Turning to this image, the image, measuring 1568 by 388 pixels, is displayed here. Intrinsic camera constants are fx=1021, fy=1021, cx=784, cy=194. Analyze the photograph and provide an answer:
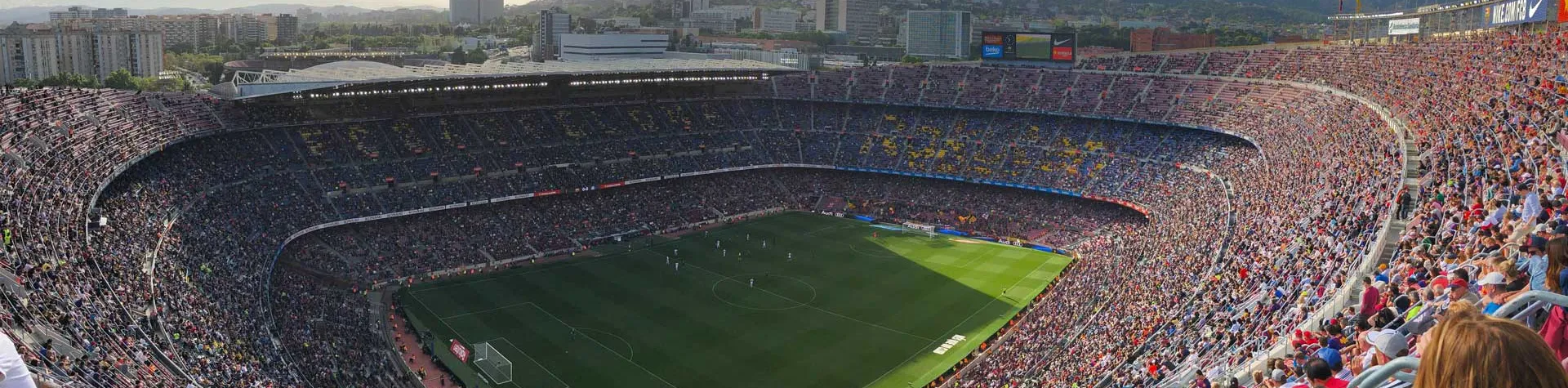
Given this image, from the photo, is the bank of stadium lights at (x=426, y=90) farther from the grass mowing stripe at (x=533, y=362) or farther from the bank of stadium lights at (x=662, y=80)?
the grass mowing stripe at (x=533, y=362)

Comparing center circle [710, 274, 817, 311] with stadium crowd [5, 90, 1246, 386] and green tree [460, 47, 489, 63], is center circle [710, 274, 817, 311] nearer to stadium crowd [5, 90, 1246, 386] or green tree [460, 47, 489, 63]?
stadium crowd [5, 90, 1246, 386]

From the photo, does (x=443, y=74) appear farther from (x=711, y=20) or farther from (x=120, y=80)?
(x=711, y=20)

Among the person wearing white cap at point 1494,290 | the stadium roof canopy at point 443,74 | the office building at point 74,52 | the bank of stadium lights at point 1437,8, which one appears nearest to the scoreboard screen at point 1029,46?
the stadium roof canopy at point 443,74

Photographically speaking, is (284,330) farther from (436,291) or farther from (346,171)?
(346,171)

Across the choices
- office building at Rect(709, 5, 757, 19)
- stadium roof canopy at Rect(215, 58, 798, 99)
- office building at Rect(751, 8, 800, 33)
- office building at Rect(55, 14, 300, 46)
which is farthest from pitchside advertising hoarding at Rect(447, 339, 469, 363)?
office building at Rect(709, 5, 757, 19)

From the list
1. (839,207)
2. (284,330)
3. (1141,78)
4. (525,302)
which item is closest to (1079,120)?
Answer: (1141,78)

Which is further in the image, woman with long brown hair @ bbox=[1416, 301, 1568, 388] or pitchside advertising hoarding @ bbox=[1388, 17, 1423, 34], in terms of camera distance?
pitchside advertising hoarding @ bbox=[1388, 17, 1423, 34]

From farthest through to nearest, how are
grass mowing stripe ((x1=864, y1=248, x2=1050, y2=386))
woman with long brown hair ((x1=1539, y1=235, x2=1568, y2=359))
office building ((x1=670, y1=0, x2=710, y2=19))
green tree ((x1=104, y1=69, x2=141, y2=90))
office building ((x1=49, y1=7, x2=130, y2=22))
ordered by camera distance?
office building ((x1=670, y1=0, x2=710, y2=19)), office building ((x1=49, y1=7, x2=130, y2=22)), green tree ((x1=104, y1=69, x2=141, y2=90)), grass mowing stripe ((x1=864, y1=248, x2=1050, y2=386)), woman with long brown hair ((x1=1539, y1=235, x2=1568, y2=359))
